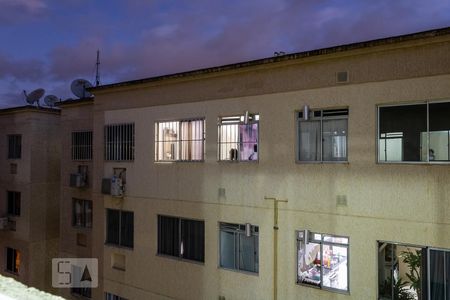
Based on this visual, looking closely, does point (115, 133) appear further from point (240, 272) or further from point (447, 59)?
point (447, 59)

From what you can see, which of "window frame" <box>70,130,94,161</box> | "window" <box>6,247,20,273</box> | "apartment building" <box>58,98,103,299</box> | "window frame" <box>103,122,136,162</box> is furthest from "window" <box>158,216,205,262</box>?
"window" <box>6,247,20,273</box>

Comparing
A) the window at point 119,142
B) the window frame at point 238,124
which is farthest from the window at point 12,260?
the window frame at point 238,124

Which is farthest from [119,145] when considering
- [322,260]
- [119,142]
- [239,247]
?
[322,260]

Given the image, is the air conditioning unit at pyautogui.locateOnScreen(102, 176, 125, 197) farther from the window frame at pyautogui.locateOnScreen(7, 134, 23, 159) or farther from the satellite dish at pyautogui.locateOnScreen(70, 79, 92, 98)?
the window frame at pyautogui.locateOnScreen(7, 134, 23, 159)

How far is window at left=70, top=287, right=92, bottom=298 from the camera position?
16.2m

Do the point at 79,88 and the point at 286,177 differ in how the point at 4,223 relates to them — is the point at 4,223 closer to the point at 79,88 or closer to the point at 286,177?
the point at 79,88

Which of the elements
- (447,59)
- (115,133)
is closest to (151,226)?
(115,133)

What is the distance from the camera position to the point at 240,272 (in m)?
10.9

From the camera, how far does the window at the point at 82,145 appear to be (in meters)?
16.6

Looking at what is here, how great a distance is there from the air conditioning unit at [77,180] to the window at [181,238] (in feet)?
17.2

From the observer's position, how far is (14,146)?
801 inches

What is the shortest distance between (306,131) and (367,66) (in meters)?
2.07

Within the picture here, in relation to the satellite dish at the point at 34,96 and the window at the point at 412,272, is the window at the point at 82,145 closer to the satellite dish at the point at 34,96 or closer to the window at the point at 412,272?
the satellite dish at the point at 34,96

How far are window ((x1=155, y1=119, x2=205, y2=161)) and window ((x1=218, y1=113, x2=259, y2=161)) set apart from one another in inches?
28.2
